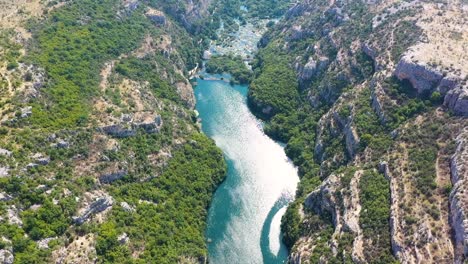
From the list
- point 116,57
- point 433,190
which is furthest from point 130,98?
point 433,190

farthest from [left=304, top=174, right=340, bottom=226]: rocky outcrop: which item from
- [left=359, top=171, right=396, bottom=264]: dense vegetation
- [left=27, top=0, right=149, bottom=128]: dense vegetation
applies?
[left=27, top=0, right=149, bottom=128]: dense vegetation

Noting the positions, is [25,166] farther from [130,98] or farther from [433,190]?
[433,190]

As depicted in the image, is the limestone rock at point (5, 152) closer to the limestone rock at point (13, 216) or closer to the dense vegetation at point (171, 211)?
the limestone rock at point (13, 216)

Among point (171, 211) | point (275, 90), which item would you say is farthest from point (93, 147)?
point (275, 90)

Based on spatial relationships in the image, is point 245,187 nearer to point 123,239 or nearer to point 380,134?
point 380,134

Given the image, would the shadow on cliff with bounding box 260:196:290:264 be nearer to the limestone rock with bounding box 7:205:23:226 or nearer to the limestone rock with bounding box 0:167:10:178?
the limestone rock with bounding box 7:205:23:226

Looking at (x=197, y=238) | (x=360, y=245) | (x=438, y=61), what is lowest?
(x=197, y=238)
